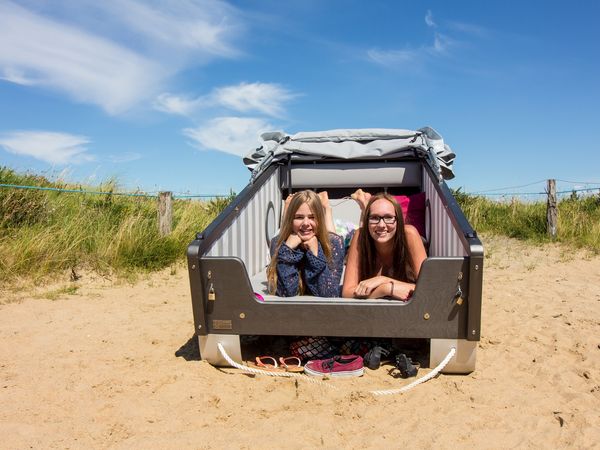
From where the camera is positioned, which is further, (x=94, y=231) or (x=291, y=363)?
(x=94, y=231)

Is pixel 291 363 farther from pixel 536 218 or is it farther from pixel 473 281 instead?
pixel 536 218

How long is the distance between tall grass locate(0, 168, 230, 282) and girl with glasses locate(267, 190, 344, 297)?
3.24 meters

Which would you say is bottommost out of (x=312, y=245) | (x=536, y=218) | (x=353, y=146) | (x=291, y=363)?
(x=291, y=363)

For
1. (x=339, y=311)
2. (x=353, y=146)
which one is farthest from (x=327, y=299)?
(x=353, y=146)

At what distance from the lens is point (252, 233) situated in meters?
4.04

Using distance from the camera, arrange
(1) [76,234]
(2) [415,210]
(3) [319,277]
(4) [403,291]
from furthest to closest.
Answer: (1) [76,234]
(2) [415,210]
(3) [319,277]
(4) [403,291]

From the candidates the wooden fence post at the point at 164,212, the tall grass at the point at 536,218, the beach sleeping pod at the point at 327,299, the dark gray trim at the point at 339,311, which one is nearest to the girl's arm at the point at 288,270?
the beach sleeping pod at the point at 327,299

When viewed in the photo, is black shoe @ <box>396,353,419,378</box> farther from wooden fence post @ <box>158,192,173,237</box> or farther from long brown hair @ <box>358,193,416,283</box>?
wooden fence post @ <box>158,192,173,237</box>

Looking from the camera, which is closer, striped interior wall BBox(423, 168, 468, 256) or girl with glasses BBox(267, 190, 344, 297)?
girl with glasses BBox(267, 190, 344, 297)

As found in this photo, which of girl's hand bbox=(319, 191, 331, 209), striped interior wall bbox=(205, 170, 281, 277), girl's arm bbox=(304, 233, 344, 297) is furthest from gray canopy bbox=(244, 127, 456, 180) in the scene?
girl's arm bbox=(304, 233, 344, 297)

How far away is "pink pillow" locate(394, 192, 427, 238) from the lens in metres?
4.55

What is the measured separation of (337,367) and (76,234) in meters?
4.42

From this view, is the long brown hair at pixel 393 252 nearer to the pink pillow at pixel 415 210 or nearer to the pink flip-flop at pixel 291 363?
the pink flip-flop at pixel 291 363

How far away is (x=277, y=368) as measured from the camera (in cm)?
276
